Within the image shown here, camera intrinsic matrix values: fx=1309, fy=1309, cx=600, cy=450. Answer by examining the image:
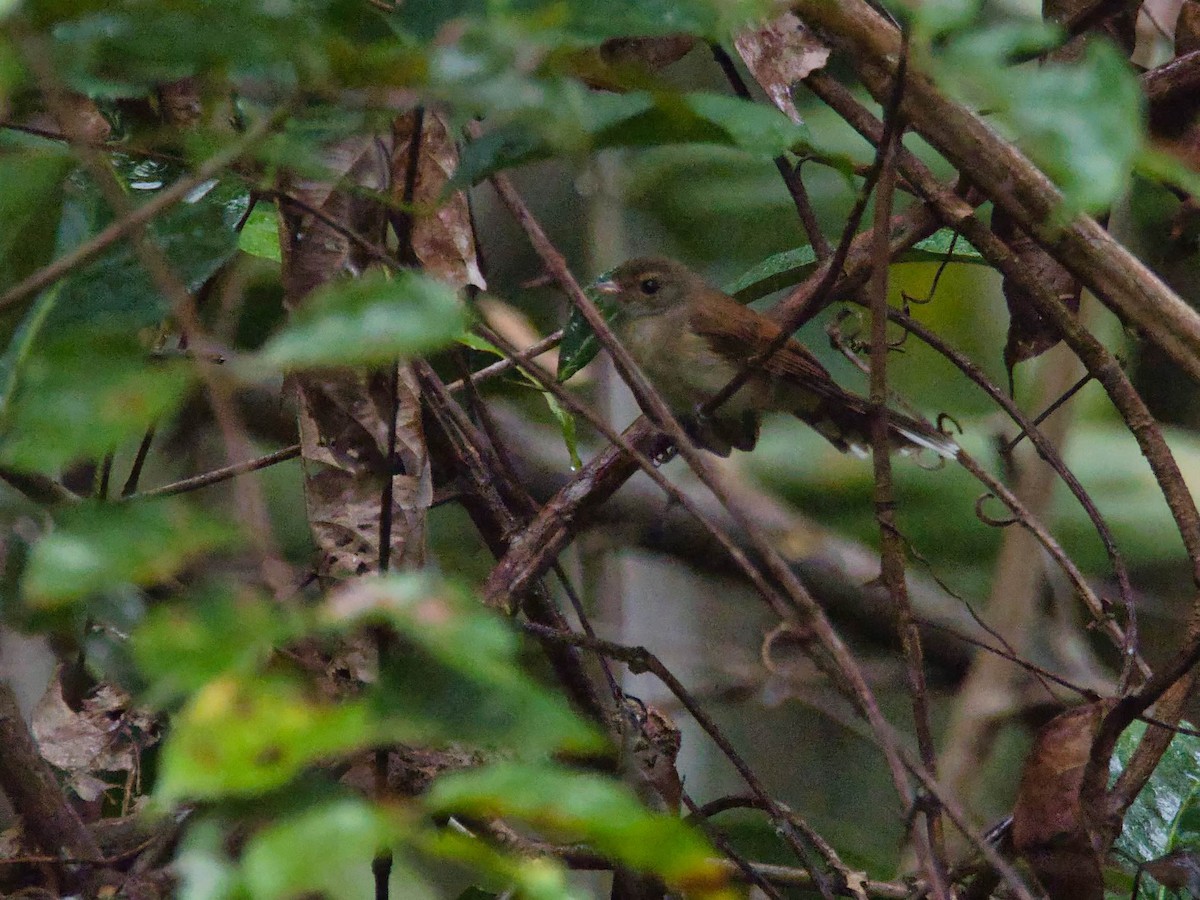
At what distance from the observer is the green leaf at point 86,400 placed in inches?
35.7

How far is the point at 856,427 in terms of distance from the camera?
3820 millimetres

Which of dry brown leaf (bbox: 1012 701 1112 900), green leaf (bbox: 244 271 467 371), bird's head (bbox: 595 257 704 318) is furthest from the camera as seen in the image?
bird's head (bbox: 595 257 704 318)

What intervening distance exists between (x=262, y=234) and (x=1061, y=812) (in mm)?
1602

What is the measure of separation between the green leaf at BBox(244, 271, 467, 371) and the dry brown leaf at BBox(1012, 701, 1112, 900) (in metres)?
1.31

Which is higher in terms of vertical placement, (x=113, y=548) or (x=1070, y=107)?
(x=1070, y=107)

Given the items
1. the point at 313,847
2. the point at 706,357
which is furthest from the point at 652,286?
the point at 313,847

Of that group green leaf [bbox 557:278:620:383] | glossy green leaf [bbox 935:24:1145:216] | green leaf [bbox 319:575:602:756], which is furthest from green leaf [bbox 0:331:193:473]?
green leaf [bbox 557:278:620:383]

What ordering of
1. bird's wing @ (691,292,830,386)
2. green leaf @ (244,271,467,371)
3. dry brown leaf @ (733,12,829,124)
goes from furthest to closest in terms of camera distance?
1. bird's wing @ (691,292,830,386)
2. dry brown leaf @ (733,12,829,124)
3. green leaf @ (244,271,467,371)

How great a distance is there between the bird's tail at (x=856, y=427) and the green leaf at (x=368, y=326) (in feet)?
7.16

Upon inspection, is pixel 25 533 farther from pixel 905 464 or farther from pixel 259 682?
pixel 905 464

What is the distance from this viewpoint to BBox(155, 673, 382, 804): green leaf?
2.71 feet

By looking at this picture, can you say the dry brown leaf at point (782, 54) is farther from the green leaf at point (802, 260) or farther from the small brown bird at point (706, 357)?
the small brown bird at point (706, 357)

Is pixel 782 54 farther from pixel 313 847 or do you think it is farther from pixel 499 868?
pixel 313 847

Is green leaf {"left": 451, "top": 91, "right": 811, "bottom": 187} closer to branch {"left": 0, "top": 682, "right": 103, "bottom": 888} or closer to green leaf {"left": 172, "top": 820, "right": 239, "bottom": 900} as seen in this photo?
green leaf {"left": 172, "top": 820, "right": 239, "bottom": 900}
